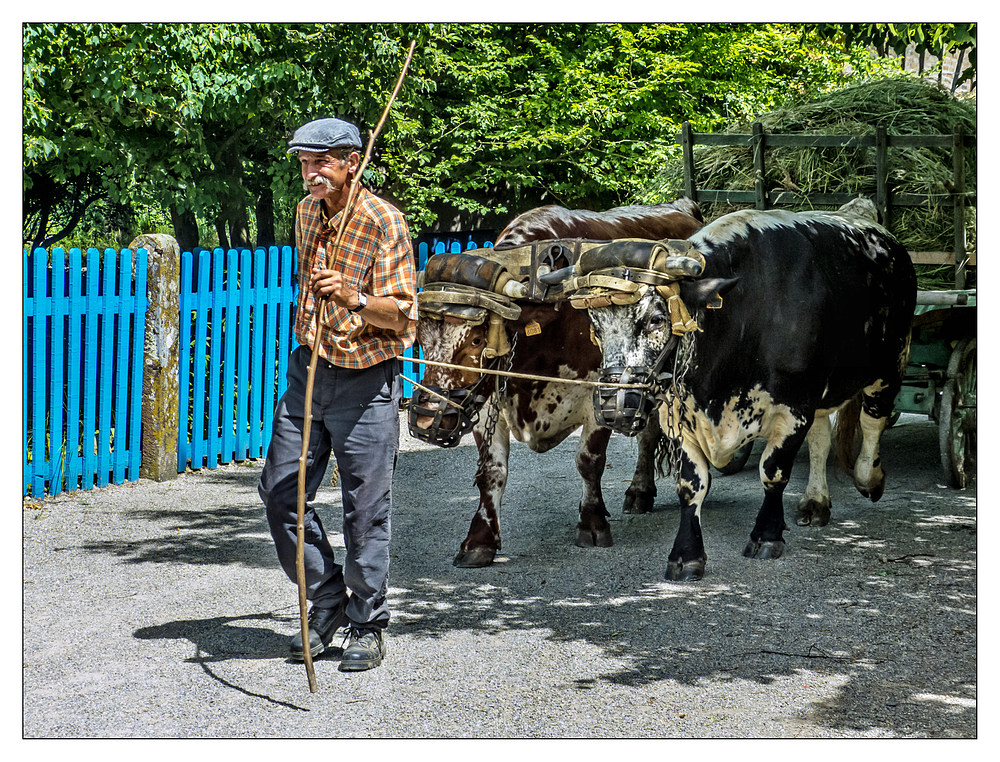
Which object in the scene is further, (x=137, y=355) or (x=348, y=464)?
(x=137, y=355)

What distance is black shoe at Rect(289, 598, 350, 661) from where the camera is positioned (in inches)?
196

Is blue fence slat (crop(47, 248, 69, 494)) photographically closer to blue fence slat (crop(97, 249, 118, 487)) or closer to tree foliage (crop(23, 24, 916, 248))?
blue fence slat (crop(97, 249, 118, 487))

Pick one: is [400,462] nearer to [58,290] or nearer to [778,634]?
[58,290]

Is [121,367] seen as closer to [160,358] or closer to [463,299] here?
[160,358]

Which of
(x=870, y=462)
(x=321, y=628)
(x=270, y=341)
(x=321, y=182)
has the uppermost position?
(x=321, y=182)

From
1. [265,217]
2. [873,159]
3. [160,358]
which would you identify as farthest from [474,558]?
[265,217]

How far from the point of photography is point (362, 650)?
4.86 m

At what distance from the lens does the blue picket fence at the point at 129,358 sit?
7.90 m

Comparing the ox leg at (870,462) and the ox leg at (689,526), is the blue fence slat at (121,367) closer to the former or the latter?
the ox leg at (689,526)

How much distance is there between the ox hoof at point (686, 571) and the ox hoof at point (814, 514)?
57.0 inches

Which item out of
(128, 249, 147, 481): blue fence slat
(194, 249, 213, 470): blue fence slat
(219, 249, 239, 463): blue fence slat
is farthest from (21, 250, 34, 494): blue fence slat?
(219, 249, 239, 463): blue fence slat

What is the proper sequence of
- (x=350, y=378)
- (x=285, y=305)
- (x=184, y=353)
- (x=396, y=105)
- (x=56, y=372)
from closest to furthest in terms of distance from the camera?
(x=350, y=378), (x=56, y=372), (x=184, y=353), (x=285, y=305), (x=396, y=105)

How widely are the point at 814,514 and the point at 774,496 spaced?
0.87 metres

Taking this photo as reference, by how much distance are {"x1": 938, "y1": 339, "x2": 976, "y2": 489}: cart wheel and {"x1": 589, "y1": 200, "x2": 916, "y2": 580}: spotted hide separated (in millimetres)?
944
